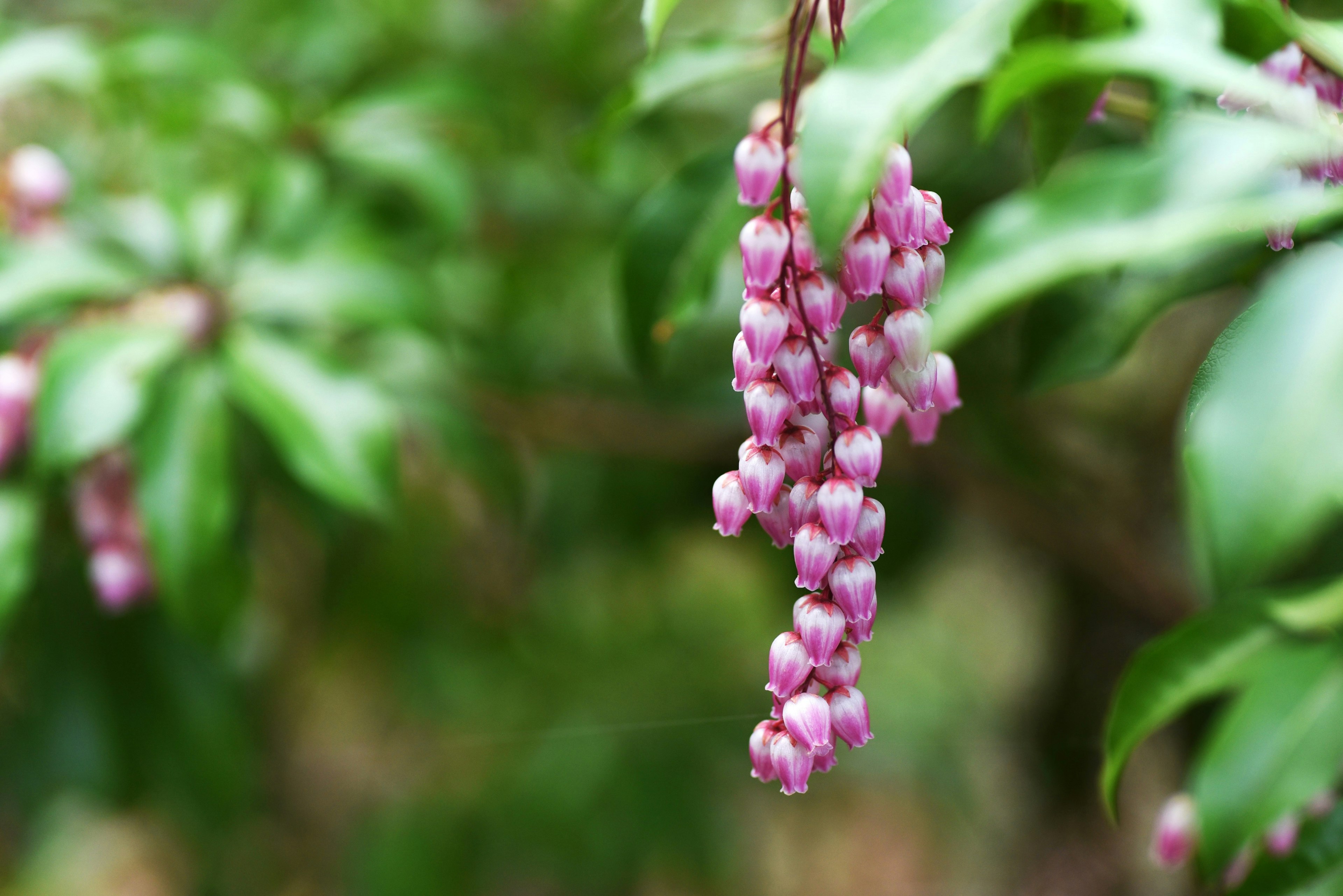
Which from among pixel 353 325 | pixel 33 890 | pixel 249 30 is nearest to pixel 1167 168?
pixel 353 325

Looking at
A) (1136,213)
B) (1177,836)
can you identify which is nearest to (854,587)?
(1136,213)

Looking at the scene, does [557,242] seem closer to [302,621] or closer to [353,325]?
[353,325]

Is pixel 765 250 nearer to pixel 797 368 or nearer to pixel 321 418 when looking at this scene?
pixel 797 368

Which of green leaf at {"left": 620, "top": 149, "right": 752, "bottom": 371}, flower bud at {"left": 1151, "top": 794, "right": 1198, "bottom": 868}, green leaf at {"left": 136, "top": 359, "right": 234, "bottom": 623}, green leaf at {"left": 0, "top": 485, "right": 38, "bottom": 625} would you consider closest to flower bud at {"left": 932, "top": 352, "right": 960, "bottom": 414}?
green leaf at {"left": 620, "top": 149, "right": 752, "bottom": 371}

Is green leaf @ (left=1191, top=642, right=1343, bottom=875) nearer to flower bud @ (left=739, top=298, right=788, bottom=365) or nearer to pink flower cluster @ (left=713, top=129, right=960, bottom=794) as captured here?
pink flower cluster @ (left=713, top=129, right=960, bottom=794)

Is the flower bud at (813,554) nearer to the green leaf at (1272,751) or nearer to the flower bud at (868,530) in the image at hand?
the flower bud at (868,530)

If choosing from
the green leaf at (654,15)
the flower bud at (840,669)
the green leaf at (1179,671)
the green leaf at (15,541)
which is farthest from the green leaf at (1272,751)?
the green leaf at (15,541)

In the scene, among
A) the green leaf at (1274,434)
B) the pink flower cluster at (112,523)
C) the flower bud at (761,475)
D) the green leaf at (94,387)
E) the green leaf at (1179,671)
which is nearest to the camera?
the green leaf at (1274,434)
